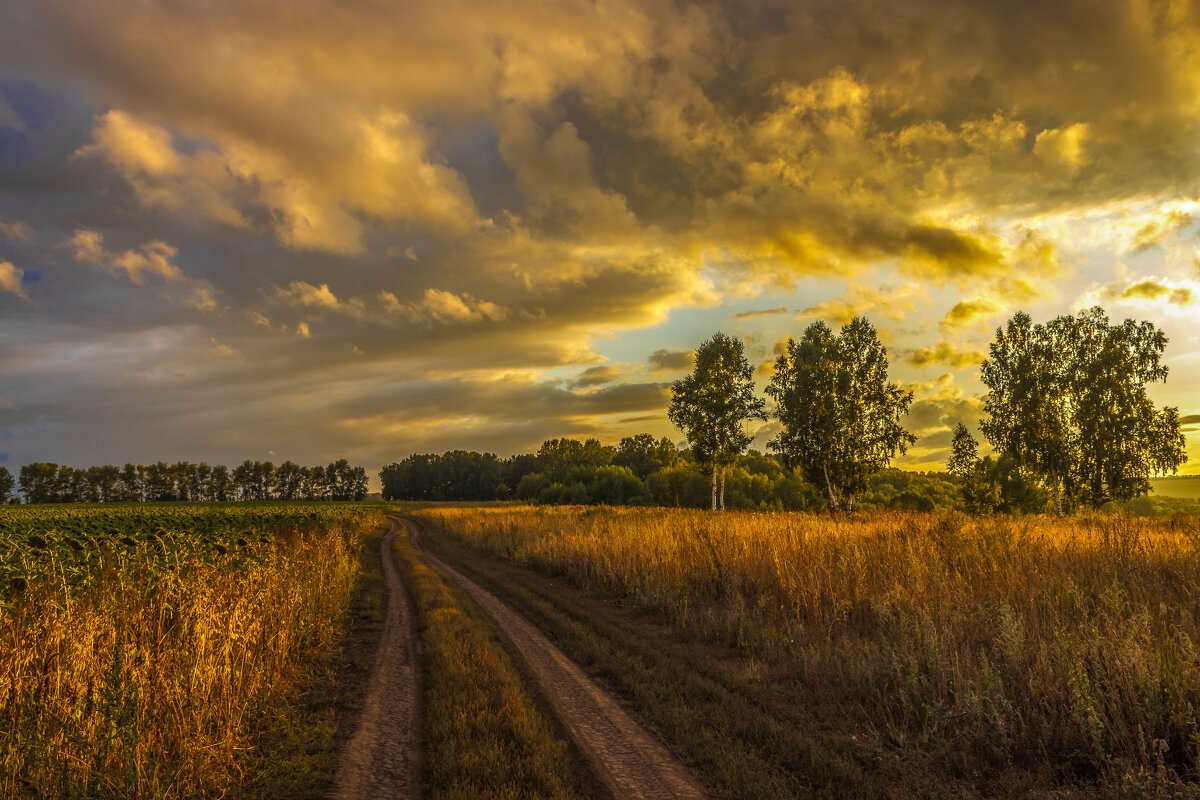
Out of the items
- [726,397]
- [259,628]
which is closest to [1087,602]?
[259,628]

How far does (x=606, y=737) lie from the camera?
5.91 metres

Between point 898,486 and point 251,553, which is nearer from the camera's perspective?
point 251,553

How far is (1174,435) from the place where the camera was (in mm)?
30984

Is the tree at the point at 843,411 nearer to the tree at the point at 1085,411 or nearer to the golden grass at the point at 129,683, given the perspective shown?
the tree at the point at 1085,411

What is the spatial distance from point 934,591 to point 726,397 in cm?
2783

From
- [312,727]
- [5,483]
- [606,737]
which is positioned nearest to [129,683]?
[312,727]

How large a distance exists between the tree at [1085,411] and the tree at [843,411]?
9046 millimetres

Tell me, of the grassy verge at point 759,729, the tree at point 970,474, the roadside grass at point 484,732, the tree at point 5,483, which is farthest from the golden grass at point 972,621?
the tree at point 5,483

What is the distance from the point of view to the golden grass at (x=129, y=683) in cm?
450

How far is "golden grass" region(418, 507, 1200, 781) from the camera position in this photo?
512cm

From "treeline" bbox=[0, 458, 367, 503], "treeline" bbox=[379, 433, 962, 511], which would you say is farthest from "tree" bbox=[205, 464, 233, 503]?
"treeline" bbox=[379, 433, 962, 511]

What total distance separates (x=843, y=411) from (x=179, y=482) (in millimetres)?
202308

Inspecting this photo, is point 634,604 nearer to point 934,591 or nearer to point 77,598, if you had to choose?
point 934,591

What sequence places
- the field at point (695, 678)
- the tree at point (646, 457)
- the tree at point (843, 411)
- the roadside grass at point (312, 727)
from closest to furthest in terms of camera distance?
the field at point (695, 678)
the roadside grass at point (312, 727)
the tree at point (843, 411)
the tree at point (646, 457)
